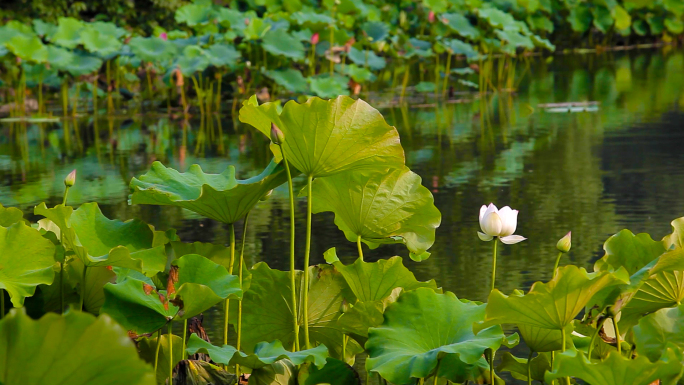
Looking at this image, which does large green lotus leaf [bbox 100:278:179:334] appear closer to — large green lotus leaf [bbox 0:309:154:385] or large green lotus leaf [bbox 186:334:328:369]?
large green lotus leaf [bbox 186:334:328:369]

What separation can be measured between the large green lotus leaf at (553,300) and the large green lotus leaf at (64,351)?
422 mm

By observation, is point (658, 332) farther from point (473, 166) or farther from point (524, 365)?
point (473, 166)

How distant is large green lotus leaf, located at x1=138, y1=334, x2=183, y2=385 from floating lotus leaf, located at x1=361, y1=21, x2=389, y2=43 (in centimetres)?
569

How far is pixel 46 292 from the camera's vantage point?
1.40 meters

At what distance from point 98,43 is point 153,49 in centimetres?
34

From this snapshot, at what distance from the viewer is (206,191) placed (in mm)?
1277

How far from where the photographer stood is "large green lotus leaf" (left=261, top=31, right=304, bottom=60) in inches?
232

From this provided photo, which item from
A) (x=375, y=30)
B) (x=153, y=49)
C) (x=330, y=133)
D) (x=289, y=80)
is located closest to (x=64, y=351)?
(x=330, y=133)

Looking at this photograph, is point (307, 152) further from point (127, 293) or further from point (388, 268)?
point (127, 293)

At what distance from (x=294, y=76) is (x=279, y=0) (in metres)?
2.39

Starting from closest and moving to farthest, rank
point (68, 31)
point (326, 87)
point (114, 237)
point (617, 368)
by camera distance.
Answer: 1. point (617, 368)
2. point (114, 237)
3. point (326, 87)
4. point (68, 31)

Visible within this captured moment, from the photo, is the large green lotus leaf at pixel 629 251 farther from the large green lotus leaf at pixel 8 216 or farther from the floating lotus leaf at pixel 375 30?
the floating lotus leaf at pixel 375 30

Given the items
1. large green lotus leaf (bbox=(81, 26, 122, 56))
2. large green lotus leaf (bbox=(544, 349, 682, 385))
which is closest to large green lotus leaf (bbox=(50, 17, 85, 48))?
large green lotus leaf (bbox=(81, 26, 122, 56))

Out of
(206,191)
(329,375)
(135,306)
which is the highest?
(206,191)
